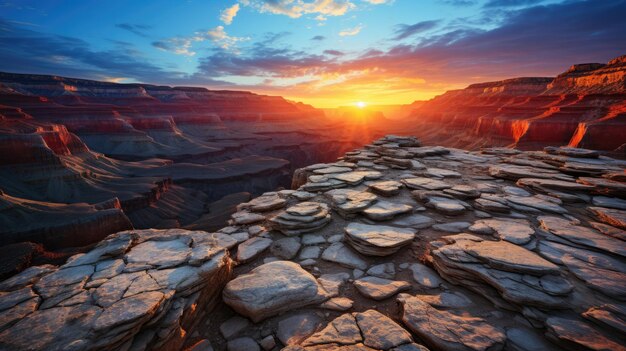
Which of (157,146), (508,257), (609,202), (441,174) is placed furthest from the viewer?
(157,146)

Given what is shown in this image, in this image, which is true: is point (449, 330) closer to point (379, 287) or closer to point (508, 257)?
point (379, 287)

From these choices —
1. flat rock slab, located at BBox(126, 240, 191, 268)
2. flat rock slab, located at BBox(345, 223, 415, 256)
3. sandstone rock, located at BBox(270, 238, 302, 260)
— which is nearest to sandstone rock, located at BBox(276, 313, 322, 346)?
sandstone rock, located at BBox(270, 238, 302, 260)

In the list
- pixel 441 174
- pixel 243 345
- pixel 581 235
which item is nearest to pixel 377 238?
pixel 243 345

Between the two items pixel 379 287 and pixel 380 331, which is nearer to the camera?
pixel 380 331

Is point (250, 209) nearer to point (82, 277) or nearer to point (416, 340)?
point (82, 277)

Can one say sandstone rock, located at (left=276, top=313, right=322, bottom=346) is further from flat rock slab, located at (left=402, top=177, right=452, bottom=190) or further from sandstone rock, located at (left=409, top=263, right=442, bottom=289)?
flat rock slab, located at (left=402, top=177, right=452, bottom=190)

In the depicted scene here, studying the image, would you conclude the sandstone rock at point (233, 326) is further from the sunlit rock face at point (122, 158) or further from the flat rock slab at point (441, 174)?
the sunlit rock face at point (122, 158)
